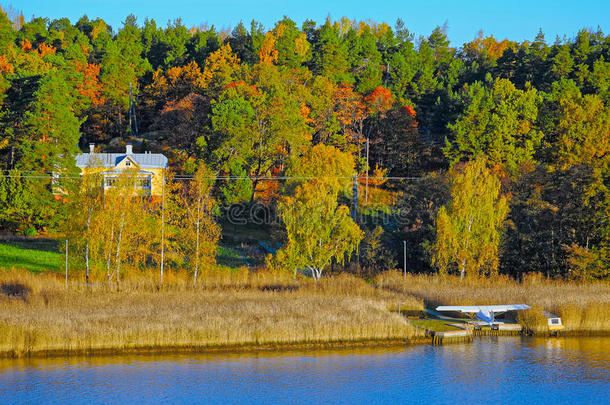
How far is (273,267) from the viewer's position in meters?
49.0

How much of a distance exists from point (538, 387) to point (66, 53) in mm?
95318

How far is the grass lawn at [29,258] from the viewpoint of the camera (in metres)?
50.8

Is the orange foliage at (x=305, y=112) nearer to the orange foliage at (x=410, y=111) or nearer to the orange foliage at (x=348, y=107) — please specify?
the orange foliage at (x=348, y=107)

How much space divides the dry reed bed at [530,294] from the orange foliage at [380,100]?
48.2m

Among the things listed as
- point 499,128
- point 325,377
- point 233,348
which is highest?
point 499,128

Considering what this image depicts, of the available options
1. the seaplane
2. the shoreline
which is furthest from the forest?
the shoreline

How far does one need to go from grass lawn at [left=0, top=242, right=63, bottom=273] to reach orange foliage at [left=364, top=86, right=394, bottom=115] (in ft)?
174

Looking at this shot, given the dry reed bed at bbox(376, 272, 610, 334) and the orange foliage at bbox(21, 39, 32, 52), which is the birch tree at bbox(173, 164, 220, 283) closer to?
the dry reed bed at bbox(376, 272, 610, 334)

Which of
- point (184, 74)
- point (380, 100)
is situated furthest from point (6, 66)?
point (380, 100)

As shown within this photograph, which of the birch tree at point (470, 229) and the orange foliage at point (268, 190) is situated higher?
the orange foliage at point (268, 190)

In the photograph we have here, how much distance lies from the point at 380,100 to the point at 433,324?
204 feet

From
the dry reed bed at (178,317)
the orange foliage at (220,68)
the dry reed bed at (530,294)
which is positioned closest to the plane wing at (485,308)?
the dry reed bed at (530,294)

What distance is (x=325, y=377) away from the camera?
3003cm

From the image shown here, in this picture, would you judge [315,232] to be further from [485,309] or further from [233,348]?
[233,348]
